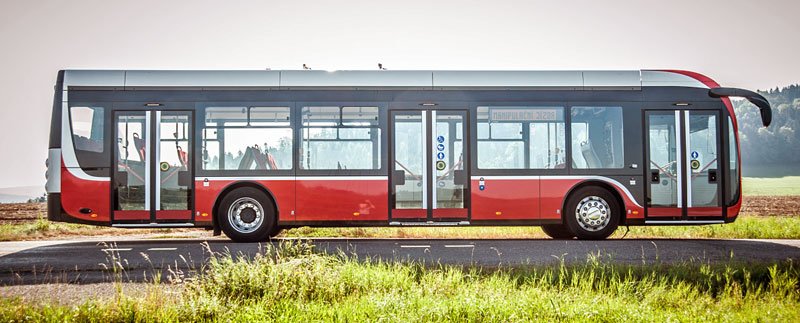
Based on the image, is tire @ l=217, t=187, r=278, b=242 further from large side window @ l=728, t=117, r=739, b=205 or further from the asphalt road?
large side window @ l=728, t=117, r=739, b=205

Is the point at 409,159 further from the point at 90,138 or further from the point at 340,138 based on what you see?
the point at 90,138

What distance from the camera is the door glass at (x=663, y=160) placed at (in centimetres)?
1317

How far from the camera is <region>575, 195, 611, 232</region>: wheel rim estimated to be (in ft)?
42.8

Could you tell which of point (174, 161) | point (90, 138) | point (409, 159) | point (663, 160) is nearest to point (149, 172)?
point (174, 161)

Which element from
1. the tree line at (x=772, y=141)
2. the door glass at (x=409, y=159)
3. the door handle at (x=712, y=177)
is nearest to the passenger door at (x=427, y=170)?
the door glass at (x=409, y=159)

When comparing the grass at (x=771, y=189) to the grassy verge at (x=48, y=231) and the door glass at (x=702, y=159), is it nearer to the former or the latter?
the door glass at (x=702, y=159)

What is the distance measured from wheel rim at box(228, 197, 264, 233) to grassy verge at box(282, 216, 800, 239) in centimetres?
231

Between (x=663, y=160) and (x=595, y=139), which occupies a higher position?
(x=595, y=139)

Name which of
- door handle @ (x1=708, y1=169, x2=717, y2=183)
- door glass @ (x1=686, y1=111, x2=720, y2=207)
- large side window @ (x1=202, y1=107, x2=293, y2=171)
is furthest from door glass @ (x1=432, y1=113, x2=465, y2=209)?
door handle @ (x1=708, y1=169, x2=717, y2=183)

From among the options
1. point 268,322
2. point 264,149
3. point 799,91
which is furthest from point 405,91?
point 799,91

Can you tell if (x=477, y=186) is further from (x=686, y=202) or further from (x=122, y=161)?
(x=122, y=161)

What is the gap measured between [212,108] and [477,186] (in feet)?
17.2

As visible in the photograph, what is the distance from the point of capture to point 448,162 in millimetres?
12961

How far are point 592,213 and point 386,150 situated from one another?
4125 mm
